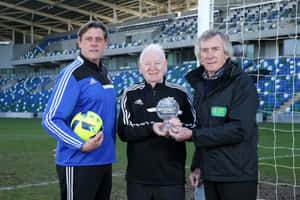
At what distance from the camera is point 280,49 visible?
22.4 metres

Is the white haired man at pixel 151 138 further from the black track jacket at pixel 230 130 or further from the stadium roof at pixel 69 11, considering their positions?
the stadium roof at pixel 69 11

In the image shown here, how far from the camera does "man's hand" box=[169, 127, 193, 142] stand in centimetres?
220

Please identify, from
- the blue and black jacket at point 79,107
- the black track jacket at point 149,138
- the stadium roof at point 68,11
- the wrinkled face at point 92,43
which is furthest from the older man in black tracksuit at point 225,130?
the stadium roof at point 68,11

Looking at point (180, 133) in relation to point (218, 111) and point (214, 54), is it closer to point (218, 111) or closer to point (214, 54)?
point (218, 111)

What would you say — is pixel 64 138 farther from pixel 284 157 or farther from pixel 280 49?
pixel 280 49

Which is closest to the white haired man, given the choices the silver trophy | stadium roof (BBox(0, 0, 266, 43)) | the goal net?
the silver trophy

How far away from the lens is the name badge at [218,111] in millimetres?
2193

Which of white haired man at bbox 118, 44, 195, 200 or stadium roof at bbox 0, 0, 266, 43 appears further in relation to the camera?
stadium roof at bbox 0, 0, 266, 43

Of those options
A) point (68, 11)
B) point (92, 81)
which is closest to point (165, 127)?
point (92, 81)

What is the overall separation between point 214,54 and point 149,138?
2.35ft

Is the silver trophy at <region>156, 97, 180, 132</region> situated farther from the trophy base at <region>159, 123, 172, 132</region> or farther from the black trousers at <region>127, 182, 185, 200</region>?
the black trousers at <region>127, 182, 185, 200</region>

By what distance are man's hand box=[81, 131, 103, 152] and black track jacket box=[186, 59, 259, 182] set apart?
633 mm

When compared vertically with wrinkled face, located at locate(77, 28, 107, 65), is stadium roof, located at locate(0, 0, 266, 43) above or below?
above

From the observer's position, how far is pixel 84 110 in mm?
2543
